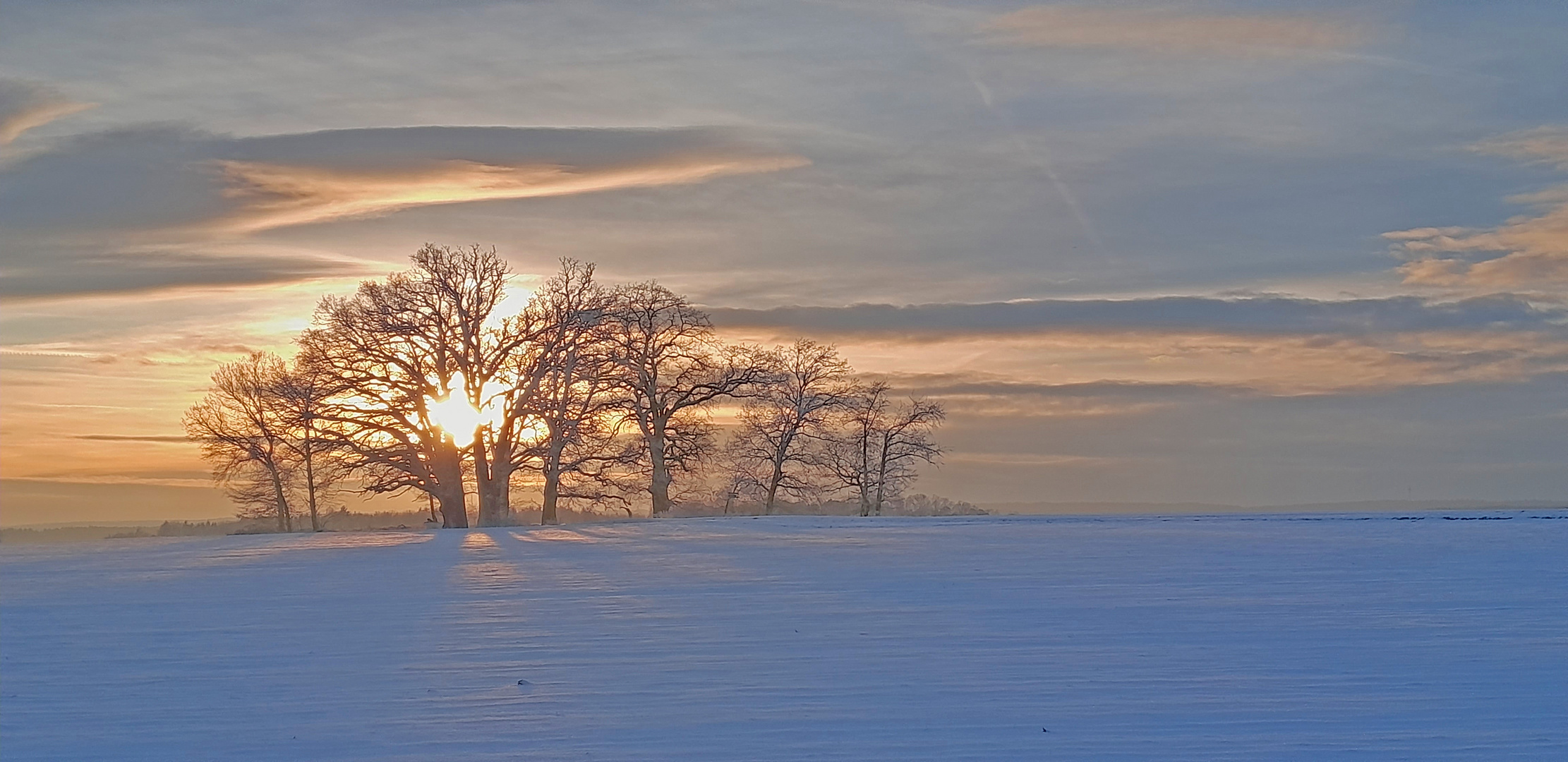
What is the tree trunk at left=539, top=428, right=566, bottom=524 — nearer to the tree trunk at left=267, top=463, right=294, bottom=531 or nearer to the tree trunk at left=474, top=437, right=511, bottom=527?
the tree trunk at left=474, top=437, right=511, bottom=527

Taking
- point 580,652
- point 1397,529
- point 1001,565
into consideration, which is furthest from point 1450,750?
point 1397,529

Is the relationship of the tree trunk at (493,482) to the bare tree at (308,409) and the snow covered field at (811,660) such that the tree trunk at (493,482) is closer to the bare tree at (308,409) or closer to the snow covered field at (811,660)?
the bare tree at (308,409)

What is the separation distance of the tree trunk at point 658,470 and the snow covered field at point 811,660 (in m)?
23.2

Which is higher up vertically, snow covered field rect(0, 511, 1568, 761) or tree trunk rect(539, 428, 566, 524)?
tree trunk rect(539, 428, 566, 524)

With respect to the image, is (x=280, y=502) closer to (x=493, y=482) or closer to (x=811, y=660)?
(x=493, y=482)

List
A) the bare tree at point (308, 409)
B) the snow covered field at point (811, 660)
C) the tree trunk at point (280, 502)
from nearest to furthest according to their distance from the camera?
1. the snow covered field at point (811, 660)
2. the bare tree at point (308, 409)
3. the tree trunk at point (280, 502)

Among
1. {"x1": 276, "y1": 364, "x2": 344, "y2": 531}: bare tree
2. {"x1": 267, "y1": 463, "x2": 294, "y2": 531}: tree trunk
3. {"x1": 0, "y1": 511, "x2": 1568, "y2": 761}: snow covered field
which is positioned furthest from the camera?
{"x1": 267, "y1": 463, "x2": 294, "y2": 531}: tree trunk

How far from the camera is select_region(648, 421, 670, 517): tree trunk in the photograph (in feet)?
150

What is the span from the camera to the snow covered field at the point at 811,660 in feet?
27.9

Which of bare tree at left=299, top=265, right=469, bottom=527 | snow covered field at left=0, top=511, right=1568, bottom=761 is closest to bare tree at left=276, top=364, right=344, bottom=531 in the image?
bare tree at left=299, top=265, right=469, bottom=527

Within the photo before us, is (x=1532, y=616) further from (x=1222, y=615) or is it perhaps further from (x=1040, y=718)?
(x=1040, y=718)

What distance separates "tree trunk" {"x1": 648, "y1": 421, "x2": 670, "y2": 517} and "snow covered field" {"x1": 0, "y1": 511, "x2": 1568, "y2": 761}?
913 inches

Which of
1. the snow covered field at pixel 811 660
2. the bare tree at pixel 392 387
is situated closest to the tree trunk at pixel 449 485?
the bare tree at pixel 392 387

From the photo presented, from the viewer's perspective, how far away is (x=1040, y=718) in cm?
884
